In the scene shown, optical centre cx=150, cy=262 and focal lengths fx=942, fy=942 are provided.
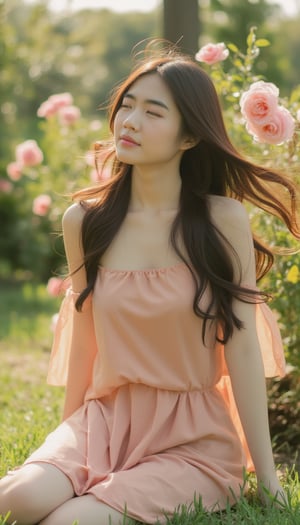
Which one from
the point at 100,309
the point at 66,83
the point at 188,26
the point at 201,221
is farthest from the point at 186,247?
the point at 66,83

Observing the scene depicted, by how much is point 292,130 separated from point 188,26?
2.62 m

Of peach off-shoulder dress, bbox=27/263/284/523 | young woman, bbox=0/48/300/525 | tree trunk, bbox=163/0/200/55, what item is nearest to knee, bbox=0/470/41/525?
young woman, bbox=0/48/300/525

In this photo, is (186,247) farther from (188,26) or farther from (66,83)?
(66,83)

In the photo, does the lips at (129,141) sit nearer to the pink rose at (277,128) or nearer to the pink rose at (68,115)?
the pink rose at (277,128)

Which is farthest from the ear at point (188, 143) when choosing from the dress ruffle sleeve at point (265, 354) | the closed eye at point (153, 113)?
the dress ruffle sleeve at point (265, 354)

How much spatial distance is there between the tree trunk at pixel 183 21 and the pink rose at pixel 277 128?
100 inches

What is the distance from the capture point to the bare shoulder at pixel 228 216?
9.57 ft

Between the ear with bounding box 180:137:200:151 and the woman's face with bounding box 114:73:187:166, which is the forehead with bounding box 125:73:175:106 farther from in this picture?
the ear with bounding box 180:137:200:151

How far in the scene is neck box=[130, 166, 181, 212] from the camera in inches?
118

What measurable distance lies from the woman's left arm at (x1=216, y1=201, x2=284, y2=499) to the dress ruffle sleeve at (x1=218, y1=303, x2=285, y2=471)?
20 centimetres

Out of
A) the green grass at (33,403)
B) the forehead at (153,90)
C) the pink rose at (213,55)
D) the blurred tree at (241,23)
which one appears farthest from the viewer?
the blurred tree at (241,23)

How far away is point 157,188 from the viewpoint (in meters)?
3.02

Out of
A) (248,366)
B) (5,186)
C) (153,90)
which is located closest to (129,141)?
(153,90)

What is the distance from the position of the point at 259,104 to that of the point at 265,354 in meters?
0.87
